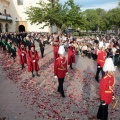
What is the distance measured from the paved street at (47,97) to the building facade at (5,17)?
115 feet

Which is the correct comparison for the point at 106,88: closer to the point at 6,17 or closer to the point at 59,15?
the point at 59,15

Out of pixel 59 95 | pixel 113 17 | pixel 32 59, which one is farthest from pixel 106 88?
pixel 113 17

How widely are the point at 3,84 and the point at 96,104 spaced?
4.92m

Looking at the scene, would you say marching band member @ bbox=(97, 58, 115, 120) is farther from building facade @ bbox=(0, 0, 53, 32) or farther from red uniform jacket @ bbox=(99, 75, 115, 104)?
building facade @ bbox=(0, 0, 53, 32)

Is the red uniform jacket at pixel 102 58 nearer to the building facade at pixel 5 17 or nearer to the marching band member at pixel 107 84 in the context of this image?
the marching band member at pixel 107 84

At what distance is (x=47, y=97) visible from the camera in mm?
8797

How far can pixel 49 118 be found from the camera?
22.4 ft

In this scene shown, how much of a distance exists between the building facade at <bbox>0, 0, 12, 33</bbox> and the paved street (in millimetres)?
35100

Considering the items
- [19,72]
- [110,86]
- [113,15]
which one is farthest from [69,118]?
[113,15]

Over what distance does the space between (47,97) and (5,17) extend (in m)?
41.8

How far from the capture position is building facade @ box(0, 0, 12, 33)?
4634 centimetres

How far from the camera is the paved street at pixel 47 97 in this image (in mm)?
7129

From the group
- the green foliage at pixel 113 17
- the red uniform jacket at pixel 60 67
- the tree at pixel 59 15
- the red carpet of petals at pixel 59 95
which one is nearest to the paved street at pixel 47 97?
the red carpet of petals at pixel 59 95

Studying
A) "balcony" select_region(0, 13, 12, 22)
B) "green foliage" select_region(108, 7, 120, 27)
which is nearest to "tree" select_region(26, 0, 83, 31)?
"balcony" select_region(0, 13, 12, 22)
